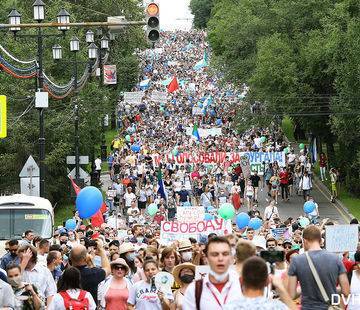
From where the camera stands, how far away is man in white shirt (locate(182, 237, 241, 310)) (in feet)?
38.7

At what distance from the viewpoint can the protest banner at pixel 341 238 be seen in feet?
67.1

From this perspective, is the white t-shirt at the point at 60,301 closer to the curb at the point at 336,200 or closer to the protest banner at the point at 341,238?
the protest banner at the point at 341,238

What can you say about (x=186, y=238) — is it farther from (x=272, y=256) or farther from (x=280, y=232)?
(x=272, y=256)

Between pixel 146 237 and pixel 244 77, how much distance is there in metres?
43.8

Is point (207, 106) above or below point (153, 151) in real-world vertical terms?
above

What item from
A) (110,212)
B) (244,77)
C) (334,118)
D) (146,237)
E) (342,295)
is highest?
(244,77)

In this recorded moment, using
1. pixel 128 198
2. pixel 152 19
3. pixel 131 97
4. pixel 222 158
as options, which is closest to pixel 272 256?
pixel 152 19

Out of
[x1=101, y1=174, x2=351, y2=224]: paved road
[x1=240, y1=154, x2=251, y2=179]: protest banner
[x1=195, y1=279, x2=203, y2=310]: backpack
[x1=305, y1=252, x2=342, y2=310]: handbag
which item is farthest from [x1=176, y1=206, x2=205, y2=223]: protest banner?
[x1=240, y1=154, x2=251, y2=179]: protest banner

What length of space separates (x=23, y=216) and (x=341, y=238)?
13.6 m

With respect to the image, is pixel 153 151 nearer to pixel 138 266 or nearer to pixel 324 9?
pixel 324 9

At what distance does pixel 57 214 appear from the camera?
5631cm

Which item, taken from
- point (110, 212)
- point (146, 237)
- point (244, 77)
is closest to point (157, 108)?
point (244, 77)

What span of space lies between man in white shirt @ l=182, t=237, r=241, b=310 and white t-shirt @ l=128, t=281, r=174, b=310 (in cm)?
413

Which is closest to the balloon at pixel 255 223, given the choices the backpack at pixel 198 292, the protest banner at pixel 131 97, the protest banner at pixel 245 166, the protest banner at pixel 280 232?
the protest banner at pixel 280 232
